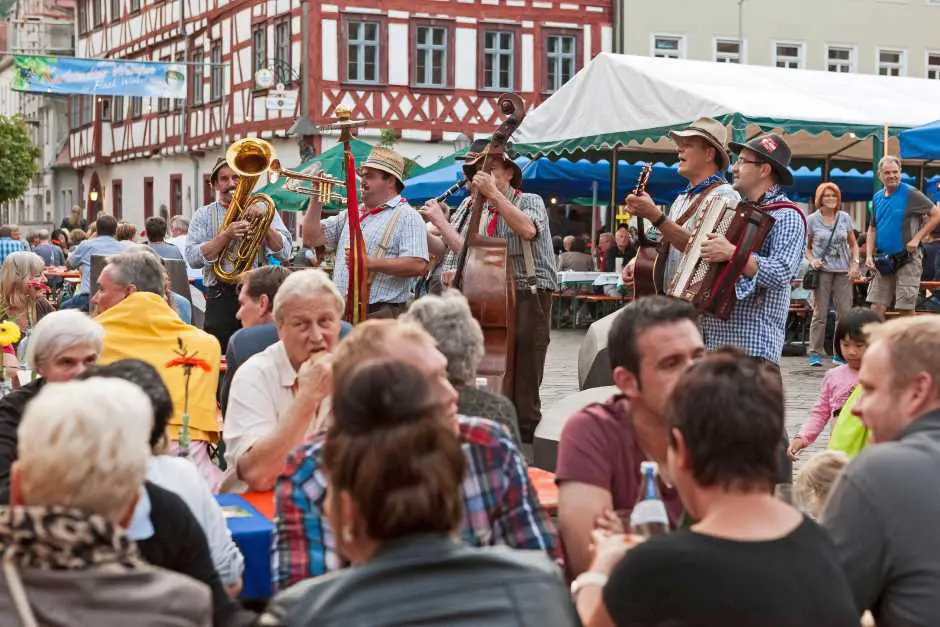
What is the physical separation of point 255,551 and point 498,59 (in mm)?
31956

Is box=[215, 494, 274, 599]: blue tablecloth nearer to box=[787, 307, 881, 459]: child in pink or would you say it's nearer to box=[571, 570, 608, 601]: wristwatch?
box=[571, 570, 608, 601]: wristwatch

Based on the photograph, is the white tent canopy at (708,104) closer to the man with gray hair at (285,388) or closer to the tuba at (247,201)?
the tuba at (247,201)

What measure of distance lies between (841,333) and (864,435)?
1366 mm

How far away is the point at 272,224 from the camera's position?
10.3m

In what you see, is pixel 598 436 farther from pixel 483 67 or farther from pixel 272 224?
pixel 483 67

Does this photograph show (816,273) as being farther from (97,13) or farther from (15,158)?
(15,158)

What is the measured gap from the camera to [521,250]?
9008 mm

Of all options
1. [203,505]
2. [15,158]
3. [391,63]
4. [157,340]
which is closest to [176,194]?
[391,63]

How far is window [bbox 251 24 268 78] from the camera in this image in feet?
121

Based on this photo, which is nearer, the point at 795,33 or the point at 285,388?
the point at 285,388

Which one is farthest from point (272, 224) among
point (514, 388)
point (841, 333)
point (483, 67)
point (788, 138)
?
point (483, 67)

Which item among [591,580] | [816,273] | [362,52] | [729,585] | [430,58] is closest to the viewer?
[729,585]

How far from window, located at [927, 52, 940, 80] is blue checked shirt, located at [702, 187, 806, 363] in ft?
114

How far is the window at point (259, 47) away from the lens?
121 feet
